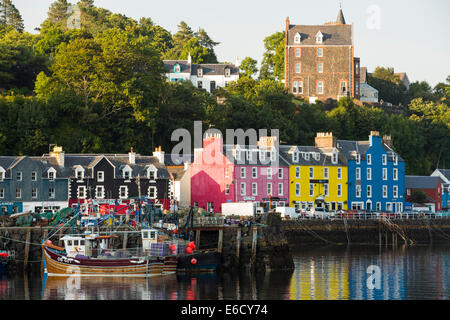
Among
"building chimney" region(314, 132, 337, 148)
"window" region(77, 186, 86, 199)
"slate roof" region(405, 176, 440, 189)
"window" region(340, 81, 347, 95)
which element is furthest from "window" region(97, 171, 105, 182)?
"window" region(340, 81, 347, 95)

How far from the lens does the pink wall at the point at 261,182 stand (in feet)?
298

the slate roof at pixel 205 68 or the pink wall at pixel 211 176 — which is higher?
the slate roof at pixel 205 68

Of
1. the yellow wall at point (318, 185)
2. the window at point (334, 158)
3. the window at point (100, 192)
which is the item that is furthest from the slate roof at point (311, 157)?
the window at point (100, 192)

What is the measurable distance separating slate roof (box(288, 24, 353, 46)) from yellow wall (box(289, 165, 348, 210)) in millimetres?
44184

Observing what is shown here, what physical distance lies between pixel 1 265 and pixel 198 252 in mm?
13694

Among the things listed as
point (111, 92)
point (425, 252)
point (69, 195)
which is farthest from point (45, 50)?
point (425, 252)

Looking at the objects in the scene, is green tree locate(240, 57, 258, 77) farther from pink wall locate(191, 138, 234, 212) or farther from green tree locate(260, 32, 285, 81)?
pink wall locate(191, 138, 234, 212)

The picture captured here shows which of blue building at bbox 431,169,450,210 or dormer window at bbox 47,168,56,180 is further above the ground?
dormer window at bbox 47,168,56,180

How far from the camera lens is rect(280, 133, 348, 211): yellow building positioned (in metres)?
95.1

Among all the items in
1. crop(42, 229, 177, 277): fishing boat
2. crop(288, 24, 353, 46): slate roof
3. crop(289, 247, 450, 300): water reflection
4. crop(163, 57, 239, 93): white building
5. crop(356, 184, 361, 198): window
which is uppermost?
crop(288, 24, 353, 46): slate roof

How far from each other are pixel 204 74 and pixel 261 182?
53811 mm

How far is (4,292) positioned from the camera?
52.5 metres

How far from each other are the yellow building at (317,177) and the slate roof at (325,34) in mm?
41748

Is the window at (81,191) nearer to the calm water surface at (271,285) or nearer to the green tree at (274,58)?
the calm water surface at (271,285)
